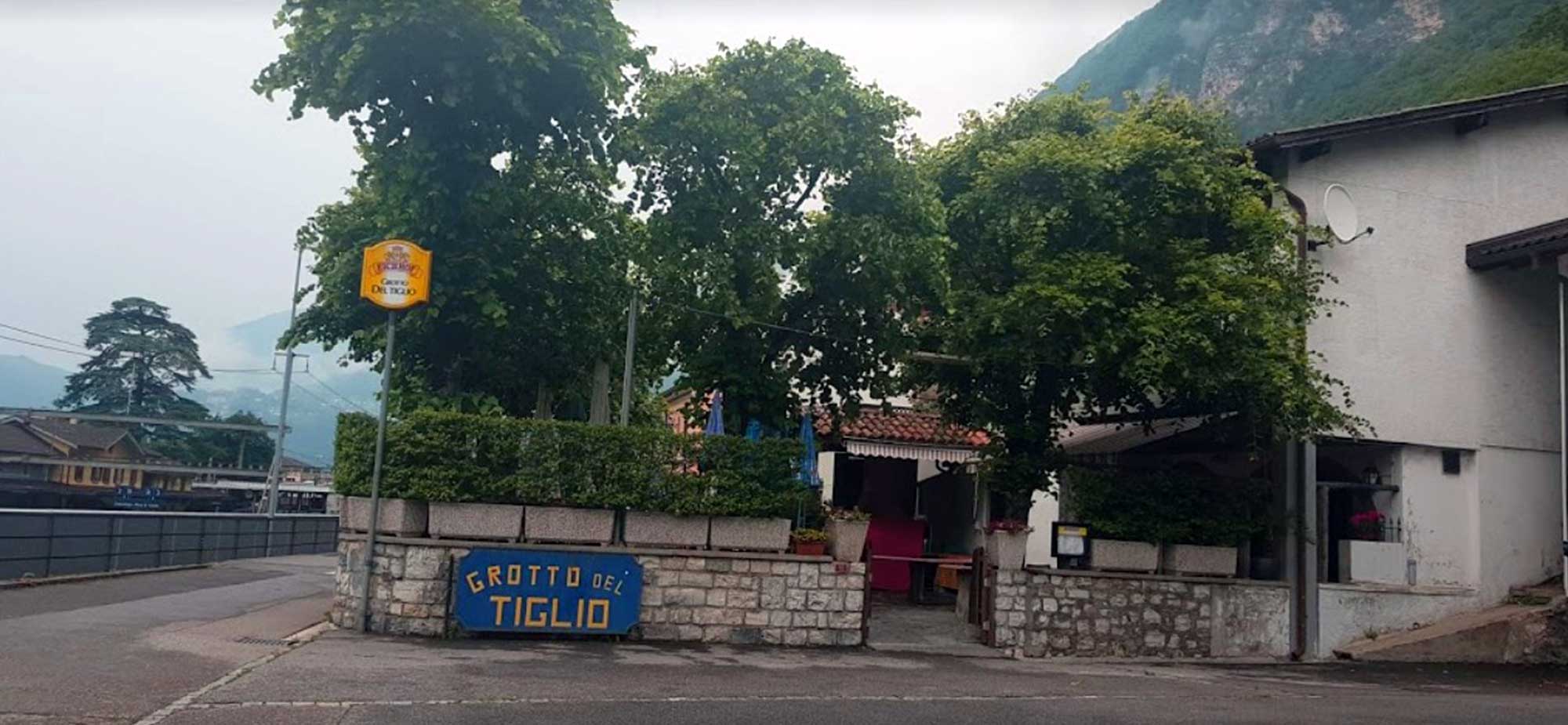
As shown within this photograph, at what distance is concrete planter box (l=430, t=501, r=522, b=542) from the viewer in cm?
1349

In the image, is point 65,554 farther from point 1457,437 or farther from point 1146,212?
point 1457,437

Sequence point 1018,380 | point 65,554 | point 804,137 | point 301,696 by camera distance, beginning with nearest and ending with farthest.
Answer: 1. point 301,696
2. point 804,137
3. point 1018,380
4. point 65,554

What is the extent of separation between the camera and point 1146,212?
15.2 metres

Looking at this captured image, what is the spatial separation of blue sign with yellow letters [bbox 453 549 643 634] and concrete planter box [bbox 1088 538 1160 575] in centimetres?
556

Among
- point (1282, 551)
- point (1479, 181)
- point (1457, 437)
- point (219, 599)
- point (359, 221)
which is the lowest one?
point (219, 599)

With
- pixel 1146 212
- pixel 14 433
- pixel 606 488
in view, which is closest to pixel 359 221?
pixel 606 488

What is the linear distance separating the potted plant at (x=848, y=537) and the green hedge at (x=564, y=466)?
64 centimetres

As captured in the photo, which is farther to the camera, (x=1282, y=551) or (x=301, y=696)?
(x=1282, y=551)

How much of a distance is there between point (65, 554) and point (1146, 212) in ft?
55.7

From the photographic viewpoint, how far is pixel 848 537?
47.3 ft

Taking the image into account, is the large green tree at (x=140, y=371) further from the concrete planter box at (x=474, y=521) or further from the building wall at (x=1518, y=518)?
the building wall at (x=1518, y=518)

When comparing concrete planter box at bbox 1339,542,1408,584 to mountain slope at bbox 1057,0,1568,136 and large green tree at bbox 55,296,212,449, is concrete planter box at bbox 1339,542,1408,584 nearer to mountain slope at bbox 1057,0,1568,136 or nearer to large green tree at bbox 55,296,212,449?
mountain slope at bbox 1057,0,1568,136

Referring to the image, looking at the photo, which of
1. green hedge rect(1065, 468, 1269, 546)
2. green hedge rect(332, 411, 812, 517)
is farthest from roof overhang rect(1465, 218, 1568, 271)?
green hedge rect(332, 411, 812, 517)

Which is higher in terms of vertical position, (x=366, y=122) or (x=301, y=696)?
(x=366, y=122)
